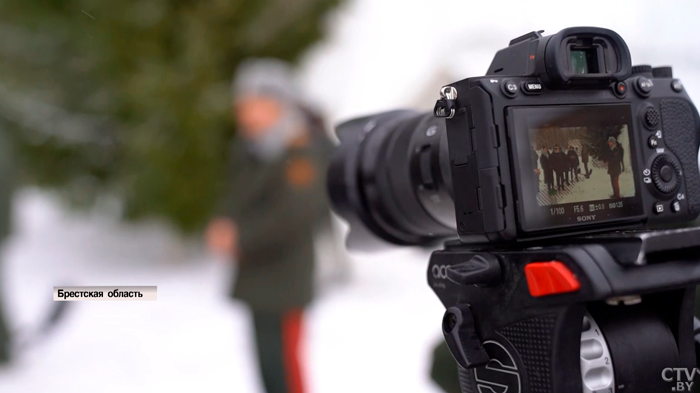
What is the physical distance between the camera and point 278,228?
154 centimetres

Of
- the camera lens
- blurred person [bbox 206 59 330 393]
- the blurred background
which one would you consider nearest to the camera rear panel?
the camera lens

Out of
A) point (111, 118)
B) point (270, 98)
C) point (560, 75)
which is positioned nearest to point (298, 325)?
point (270, 98)

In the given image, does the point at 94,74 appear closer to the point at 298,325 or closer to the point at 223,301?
the point at 223,301

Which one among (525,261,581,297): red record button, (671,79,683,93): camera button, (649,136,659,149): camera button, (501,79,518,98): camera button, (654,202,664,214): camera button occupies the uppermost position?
(671,79,683,93): camera button

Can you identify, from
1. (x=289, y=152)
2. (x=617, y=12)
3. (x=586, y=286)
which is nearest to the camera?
(x=586, y=286)

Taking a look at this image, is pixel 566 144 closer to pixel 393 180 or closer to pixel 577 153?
pixel 577 153

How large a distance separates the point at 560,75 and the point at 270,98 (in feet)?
3.91

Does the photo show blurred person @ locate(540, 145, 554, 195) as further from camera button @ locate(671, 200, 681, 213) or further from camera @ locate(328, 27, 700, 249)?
camera button @ locate(671, 200, 681, 213)

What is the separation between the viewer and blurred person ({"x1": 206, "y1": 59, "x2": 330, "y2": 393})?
59.9 inches

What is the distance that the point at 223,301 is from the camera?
244cm

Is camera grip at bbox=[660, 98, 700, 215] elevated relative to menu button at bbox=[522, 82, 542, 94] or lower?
lower

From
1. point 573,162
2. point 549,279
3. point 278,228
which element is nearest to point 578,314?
point 549,279

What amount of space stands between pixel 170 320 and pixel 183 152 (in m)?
1.25

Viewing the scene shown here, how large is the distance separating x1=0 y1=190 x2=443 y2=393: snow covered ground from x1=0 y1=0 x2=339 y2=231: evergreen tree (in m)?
0.21
